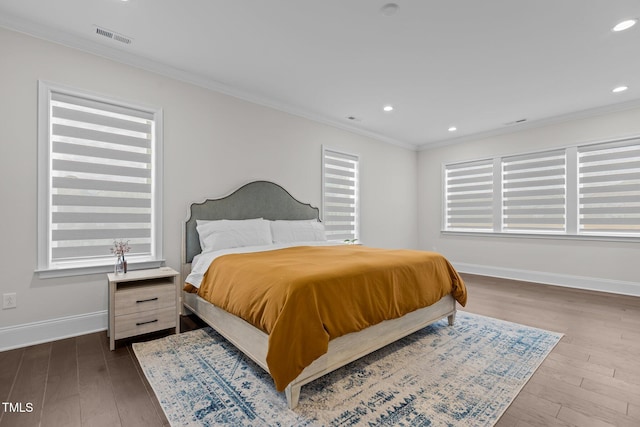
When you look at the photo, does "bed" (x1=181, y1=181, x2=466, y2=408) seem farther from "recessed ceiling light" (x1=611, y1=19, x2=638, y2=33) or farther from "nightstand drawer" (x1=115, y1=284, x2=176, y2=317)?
"recessed ceiling light" (x1=611, y1=19, x2=638, y2=33)

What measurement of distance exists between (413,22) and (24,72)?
3.25 metres

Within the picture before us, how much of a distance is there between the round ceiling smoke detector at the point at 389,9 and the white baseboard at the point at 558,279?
4715mm

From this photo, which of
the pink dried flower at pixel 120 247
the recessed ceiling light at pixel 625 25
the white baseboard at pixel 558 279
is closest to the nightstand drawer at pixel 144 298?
the pink dried flower at pixel 120 247

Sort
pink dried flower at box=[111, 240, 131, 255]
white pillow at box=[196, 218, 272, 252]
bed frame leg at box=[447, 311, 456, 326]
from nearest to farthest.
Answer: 1. pink dried flower at box=[111, 240, 131, 255]
2. bed frame leg at box=[447, 311, 456, 326]
3. white pillow at box=[196, 218, 272, 252]

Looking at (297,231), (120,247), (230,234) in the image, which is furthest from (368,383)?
(120,247)

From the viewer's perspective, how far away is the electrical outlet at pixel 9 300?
2.42 meters

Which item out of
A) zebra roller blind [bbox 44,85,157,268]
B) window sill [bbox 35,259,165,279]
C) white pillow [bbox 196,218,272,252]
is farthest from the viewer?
white pillow [bbox 196,218,272,252]

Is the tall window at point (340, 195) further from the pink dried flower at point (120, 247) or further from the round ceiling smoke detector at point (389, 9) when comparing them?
the pink dried flower at point (120, 247)

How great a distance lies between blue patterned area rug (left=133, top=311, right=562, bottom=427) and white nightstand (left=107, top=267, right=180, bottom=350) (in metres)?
0.15

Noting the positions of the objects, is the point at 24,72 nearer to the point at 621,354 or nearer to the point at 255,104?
the point at 255,104

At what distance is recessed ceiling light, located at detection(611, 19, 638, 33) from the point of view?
243 centimetres

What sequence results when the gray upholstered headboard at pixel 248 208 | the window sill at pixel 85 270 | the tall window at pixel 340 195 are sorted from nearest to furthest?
1. the window sill at pixel 85 270
2. the gray upholstered headboard at pixel 248 208
3. the tall window at pixel 340 195

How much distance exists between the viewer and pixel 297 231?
4.04 metres

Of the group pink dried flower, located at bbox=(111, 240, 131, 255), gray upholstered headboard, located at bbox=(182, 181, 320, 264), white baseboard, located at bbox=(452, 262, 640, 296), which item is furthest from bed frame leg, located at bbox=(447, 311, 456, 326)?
pink dried flower, located at bbox=(111, 240, 131, 255)
